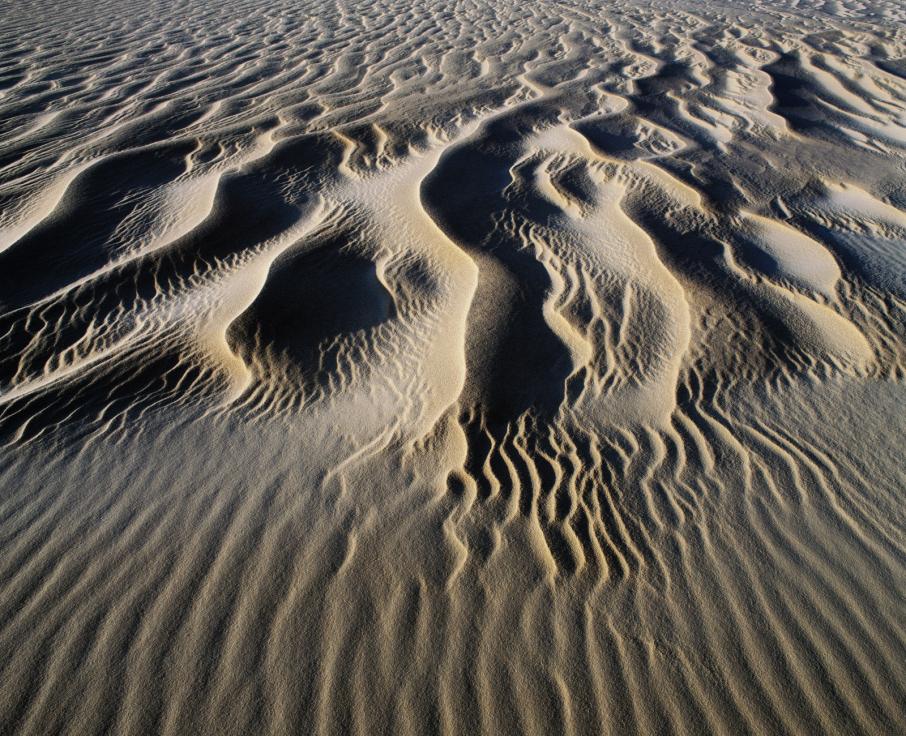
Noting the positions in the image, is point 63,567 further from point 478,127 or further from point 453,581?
point 478,127

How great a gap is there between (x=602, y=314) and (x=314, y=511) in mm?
1558

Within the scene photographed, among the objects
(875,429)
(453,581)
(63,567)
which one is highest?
(63,567)

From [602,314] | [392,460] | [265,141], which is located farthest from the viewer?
[265,141]

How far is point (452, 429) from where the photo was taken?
2.13 m

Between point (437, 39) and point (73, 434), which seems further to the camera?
point (437, 39)

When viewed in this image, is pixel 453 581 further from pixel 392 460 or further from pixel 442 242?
pixel 442 242

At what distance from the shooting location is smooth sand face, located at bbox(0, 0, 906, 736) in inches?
58.9

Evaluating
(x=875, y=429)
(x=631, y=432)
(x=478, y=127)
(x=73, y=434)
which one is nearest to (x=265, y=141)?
(x=478, y=127)

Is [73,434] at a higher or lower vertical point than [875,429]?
higher

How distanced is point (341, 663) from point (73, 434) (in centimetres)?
140

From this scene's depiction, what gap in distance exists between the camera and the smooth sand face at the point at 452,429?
1.50 metres

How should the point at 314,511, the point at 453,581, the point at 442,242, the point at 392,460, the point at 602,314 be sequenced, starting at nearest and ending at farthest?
1. the point at 453,581
2. the point at 314,511
3. the point at 392,460
4. the point at 602,314
5. the point at 442,242

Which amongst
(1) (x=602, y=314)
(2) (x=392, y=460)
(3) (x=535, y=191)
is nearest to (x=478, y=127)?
(3) (x=535, y=191)

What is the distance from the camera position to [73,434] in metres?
2.13
